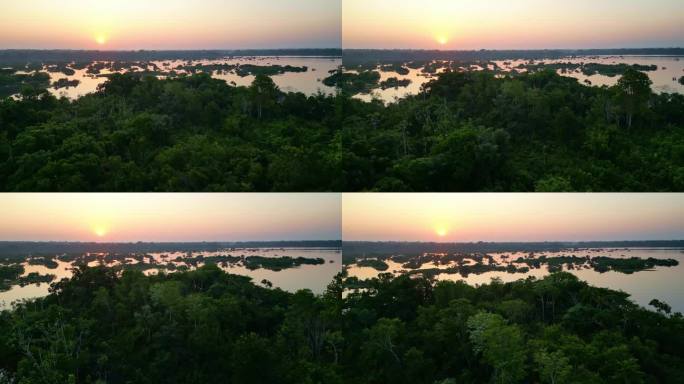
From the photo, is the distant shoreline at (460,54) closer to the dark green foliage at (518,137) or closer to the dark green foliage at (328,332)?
the dark green foliage at (518,137)

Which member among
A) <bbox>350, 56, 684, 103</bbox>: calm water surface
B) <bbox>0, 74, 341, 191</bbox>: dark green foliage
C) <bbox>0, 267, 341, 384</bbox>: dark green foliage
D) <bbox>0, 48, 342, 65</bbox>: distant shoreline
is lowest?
<bbox>0, 267, 341, 384</bbox>: dark green foliage

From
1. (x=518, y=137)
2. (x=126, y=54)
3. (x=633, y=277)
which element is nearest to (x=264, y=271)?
(x=126, y=54)

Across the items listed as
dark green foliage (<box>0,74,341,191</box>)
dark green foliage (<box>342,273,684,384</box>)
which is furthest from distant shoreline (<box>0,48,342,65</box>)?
dark green foliage (<box>342,273,684,384</box>)

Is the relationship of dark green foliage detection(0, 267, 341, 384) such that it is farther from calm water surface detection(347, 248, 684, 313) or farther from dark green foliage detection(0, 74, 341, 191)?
calm water surface detection(347, 248, 684, 313)

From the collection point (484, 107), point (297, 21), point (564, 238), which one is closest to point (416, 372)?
point (564, 238)

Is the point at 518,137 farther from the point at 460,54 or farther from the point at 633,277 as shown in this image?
→ the point at 633,277
